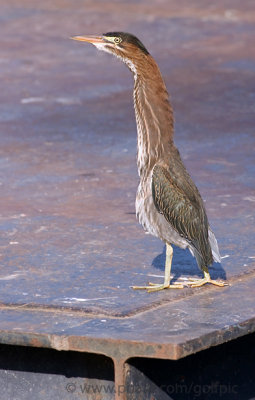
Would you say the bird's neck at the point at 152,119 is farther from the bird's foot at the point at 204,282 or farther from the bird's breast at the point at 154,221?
the bird's foot at the point at 204,282

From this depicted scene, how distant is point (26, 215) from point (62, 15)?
28.8ft

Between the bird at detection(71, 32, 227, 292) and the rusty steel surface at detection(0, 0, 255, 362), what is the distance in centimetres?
26

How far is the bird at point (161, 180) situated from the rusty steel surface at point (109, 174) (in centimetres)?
26

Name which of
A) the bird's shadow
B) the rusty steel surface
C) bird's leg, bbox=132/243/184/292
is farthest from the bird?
the rusty steel surface

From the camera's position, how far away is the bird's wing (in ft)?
20.2

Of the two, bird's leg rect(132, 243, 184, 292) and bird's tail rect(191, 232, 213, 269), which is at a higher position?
bird's tail rect(191, 232, 213, 269)

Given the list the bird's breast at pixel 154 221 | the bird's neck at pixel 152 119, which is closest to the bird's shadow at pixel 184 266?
the bird's breast at pixel 154 221

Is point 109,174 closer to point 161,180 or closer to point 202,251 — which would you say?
point 161,180

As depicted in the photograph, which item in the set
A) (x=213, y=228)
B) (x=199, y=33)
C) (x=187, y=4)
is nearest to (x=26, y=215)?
(x=213, y=228)

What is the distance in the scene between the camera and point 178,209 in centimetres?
618

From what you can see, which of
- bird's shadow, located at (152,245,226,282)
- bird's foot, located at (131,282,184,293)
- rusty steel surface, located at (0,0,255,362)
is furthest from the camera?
bird's shadow, located at (152,245,226,282)

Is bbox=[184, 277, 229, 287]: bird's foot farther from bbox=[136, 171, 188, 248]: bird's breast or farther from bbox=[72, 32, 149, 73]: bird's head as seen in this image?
bbox=[72, 32, 149, 73]: bird's head

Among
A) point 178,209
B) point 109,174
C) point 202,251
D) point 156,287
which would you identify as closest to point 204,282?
point 202,251

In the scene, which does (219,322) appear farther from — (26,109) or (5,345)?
(26,109)
